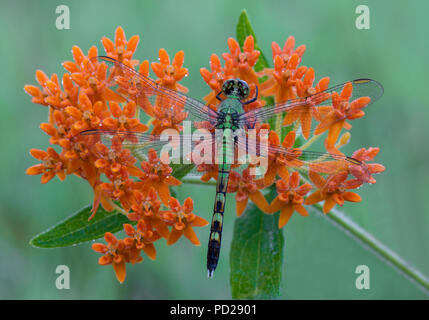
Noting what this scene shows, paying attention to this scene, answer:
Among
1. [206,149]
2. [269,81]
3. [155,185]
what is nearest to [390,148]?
[269,81]

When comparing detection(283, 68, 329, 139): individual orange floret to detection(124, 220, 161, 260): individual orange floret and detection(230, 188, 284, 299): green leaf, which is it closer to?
detection(230, 188, 284, 299): green leaf

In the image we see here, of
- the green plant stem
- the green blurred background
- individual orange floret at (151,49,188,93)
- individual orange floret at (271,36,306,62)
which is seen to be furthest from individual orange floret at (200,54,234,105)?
the green blurred background

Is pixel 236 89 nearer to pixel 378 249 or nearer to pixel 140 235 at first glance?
pixel 140 235

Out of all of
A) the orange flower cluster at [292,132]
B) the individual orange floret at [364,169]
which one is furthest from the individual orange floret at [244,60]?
the individual orange floret at [364,169]

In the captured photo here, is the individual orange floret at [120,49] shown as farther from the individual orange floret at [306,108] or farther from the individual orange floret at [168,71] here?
the individual orange floret at [306,108]

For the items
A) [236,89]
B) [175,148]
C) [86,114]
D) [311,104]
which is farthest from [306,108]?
[86,114]

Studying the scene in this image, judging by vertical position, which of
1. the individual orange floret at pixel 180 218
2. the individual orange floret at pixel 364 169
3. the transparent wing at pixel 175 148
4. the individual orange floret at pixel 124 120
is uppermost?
the individual orange floret at pixel 124 120
